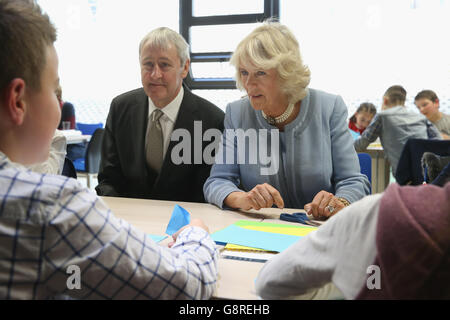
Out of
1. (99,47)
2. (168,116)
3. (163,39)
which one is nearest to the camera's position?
(163,39)

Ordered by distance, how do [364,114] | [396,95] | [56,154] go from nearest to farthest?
[56,154], [396,95], [364,114]

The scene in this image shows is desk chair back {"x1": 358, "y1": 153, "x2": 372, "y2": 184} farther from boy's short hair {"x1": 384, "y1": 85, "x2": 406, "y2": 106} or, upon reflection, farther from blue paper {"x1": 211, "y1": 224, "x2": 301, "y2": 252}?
boy's short hair {"x1": 384, "y1": 85, "x2": 406, "y2": 106}

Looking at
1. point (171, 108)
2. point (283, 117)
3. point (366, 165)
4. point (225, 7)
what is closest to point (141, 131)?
point (171, 108)

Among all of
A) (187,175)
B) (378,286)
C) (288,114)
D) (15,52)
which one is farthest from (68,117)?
(378,286)

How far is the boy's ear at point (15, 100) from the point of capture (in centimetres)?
70

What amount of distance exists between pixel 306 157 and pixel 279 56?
1.53 feet

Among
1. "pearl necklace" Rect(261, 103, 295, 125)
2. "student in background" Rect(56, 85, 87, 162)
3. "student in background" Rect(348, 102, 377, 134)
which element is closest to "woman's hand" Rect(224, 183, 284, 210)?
"pearl necklace" Rect(261, 103, 295, 125)

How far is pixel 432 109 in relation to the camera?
4.68 m

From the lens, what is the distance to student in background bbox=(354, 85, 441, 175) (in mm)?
4258

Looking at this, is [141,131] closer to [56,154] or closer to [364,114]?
[56,154]

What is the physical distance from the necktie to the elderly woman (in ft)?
1.39

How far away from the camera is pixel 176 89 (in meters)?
2.26

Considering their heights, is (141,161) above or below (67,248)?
below
